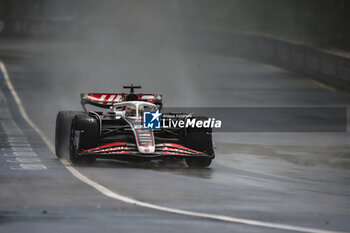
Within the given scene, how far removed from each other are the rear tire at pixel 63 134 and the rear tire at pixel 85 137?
119cm

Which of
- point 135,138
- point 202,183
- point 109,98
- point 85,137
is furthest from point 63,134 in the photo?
point 202,183

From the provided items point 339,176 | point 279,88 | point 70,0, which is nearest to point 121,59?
point 279,88

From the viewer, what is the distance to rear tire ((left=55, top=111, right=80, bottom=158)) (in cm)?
1919

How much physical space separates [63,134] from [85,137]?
213 centimetres

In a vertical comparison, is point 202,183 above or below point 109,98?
below

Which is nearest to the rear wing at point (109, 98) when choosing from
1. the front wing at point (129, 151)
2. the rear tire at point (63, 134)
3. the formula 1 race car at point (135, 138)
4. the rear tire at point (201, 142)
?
the rear tire at point (63, 134)

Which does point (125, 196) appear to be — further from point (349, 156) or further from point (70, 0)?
point (70, 0)

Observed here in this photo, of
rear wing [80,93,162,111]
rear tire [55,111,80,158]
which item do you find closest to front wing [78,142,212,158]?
rear tire [55,111,80,158]

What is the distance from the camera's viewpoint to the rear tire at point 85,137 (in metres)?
17.5

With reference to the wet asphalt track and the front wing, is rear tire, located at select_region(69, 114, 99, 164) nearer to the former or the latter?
the front wing

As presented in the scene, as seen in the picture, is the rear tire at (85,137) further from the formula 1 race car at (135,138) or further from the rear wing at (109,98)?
the rear wing at (109,98)

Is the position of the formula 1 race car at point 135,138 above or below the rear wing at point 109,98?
below

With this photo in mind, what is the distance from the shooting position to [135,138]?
17625 mm

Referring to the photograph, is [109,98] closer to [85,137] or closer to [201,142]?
[85,137]
